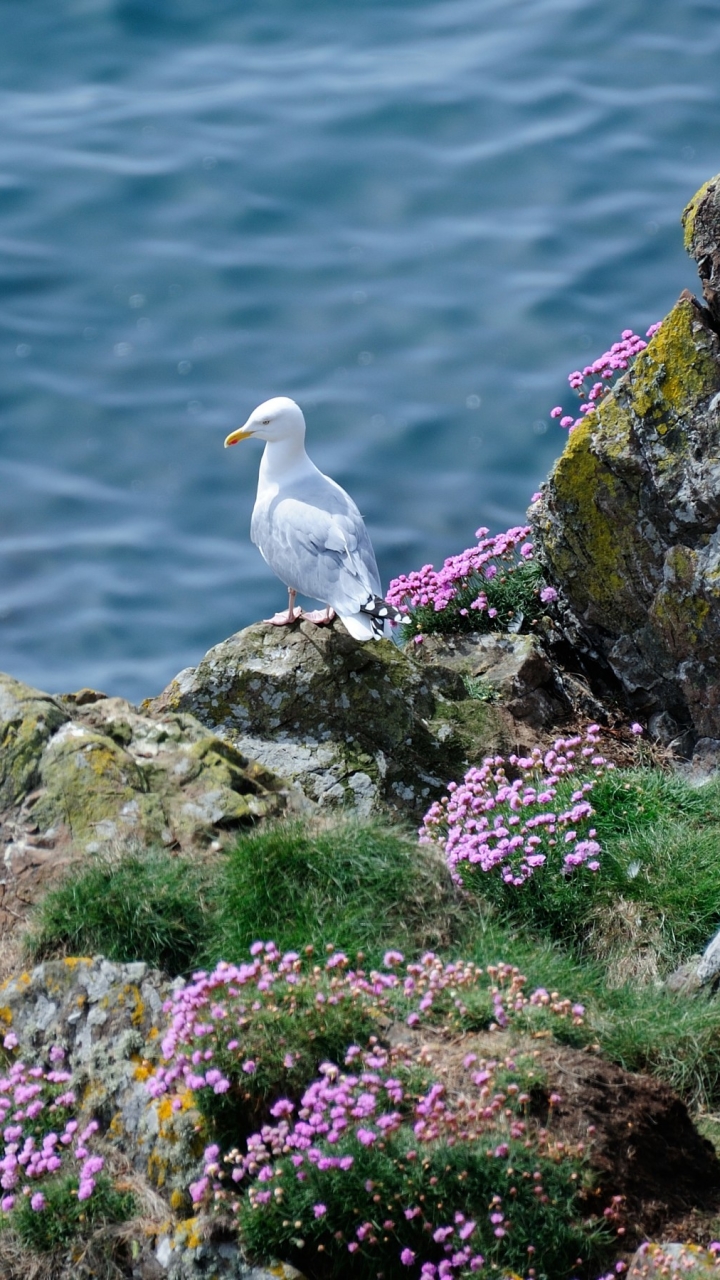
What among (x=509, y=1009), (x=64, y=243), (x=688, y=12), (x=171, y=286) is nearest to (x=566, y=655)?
(x=509, y=1009)

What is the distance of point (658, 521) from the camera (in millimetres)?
7562

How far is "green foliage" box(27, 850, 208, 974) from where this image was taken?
5.44m

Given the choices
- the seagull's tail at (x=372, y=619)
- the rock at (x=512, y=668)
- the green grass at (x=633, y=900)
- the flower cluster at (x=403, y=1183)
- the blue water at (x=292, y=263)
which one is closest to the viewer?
the flower cluster at (x=403, y=1183)

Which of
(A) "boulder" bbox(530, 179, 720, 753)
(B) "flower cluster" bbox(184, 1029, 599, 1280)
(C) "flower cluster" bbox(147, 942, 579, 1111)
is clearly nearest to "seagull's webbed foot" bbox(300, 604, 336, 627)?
(A) "boulder" bbox(530, 179, 720, 753)

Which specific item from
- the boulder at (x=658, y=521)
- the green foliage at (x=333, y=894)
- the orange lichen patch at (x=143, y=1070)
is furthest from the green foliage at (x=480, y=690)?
the orange lichen patch at (x=143, y=1070)

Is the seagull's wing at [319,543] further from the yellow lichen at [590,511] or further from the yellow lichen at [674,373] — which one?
the yellow lichen at [674,373]

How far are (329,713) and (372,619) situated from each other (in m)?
0.64

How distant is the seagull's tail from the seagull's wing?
0.04 metres

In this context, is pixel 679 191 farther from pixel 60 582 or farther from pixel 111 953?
pixel 111 953

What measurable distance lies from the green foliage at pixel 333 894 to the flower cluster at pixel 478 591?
3.14 metres

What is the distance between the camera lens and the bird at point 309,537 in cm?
709

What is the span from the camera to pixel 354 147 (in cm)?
1895

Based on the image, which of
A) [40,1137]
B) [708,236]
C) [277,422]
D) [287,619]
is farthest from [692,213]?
[40,1137]

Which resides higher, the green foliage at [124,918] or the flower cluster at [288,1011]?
the green foliage at [124,918]
